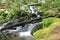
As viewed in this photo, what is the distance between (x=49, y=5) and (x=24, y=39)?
1211 cm

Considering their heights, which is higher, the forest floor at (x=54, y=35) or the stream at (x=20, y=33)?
the forest floor at (x=54, y=35)

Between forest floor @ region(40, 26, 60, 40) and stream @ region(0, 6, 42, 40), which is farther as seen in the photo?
stream @ region(0, 6, 42, 40)

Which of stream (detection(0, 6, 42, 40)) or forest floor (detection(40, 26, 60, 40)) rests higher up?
forest floor (detection(40, 26, 60, 40))

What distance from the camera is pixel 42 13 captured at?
26.0m

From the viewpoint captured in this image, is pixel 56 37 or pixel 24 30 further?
pixel 24 30

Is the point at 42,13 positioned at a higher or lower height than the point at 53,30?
lower

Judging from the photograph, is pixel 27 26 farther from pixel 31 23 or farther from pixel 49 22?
pixel 49 22

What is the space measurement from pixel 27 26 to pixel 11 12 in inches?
189

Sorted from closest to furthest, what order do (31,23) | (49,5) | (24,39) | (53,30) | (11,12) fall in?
(53,30), (24,39), (31,23), (11,12), (49,5)

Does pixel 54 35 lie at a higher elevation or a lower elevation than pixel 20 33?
higher

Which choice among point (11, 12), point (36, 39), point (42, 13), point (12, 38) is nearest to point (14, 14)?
point (11, 12)

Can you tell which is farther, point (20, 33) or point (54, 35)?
point (20, 33)

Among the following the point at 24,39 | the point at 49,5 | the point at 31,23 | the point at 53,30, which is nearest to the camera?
the point at 53,30

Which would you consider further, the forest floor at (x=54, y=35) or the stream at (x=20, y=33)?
the stream at (x=20, y=33)
